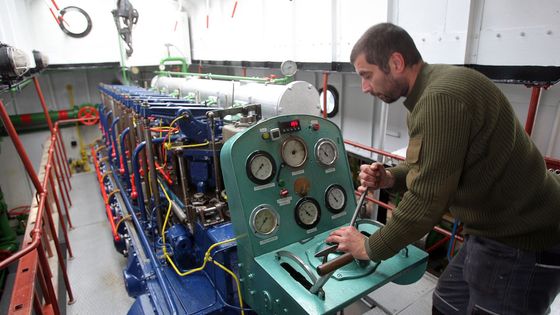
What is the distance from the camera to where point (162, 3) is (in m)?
7.01

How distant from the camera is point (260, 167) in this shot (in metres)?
1.58

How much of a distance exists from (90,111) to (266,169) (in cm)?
698

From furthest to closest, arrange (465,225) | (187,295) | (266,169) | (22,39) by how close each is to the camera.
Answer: (22,39), (187,295), (266,169), (465,225)

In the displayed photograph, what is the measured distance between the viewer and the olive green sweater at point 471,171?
1.00 meters

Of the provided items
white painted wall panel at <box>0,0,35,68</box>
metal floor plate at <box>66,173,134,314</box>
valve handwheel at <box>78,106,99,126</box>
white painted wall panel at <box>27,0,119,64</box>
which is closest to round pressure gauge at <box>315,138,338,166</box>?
metal floor plate at <box>66,173,134,314</box>

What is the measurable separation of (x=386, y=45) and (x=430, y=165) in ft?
1.49

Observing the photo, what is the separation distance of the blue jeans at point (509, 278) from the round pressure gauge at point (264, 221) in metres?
0.88

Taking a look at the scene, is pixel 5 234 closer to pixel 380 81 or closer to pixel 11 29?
pixel 11 29

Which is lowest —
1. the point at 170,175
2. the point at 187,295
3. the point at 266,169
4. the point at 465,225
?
the point at 187,295

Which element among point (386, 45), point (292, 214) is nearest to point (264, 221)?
point (292, 214)

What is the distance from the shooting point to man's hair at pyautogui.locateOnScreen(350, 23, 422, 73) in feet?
3.69

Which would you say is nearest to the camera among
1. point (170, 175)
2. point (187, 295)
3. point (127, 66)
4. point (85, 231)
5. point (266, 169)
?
point (266, 169)

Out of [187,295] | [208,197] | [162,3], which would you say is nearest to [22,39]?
[162,3]

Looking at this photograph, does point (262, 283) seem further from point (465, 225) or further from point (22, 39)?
point (22, 39)
